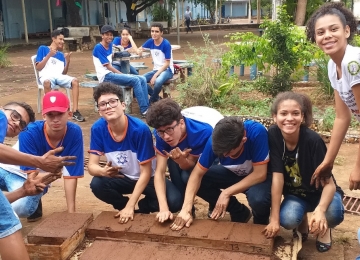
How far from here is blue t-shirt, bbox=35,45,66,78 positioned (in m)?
7.23

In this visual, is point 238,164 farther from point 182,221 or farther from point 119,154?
point 119,154

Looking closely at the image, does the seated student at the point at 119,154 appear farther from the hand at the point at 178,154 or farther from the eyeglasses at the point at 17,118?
the eyeglasses at the point at 17,118

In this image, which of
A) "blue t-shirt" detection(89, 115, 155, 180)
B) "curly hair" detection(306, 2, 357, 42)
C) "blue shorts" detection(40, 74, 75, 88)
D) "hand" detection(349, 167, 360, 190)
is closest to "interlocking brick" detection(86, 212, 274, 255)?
"blue t-shirt" detection(89, 115, 155, 180)

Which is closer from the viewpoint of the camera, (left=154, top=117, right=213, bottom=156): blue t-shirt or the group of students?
the group of students

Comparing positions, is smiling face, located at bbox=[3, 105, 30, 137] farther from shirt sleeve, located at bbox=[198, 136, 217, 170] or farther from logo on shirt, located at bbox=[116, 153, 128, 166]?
shirt sleeve, located at bbox=[198, 136, 217, 170]

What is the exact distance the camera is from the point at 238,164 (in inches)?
129

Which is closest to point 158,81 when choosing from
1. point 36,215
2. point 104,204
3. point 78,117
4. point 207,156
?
point 78,117

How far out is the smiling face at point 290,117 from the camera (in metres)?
2.90

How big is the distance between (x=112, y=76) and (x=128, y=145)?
12.9 ft

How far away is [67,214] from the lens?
320 cm

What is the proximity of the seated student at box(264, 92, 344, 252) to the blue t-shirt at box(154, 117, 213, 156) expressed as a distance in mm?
490

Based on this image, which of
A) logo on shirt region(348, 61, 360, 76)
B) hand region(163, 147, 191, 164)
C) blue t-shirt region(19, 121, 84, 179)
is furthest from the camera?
blue t-shirt region(19, 121, 84, 179)

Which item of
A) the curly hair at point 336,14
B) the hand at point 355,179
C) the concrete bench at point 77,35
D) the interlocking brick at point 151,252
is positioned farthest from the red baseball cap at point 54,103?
the concrete bench at point 77,35

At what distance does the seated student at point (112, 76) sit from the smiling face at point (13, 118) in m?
3.86
